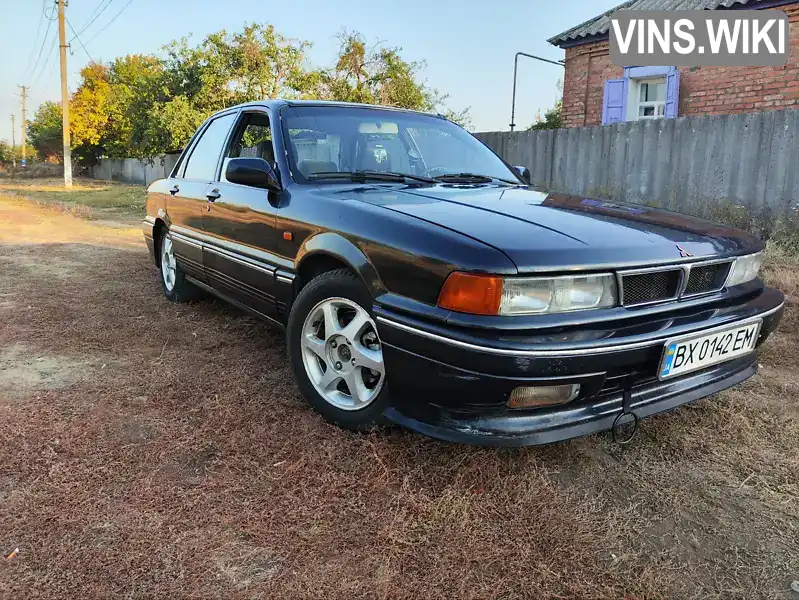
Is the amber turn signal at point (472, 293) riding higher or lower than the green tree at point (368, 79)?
lower

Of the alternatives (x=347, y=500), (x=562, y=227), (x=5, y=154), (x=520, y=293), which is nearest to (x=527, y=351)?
(x=520, y=293)

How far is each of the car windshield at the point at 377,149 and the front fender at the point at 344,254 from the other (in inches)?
18.3

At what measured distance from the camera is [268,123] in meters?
3.49

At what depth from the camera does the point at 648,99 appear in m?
12.0

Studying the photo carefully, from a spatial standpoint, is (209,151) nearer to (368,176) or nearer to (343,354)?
(368,176)

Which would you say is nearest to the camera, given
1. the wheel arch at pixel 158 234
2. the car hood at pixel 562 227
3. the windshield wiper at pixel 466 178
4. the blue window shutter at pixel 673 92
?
the car hood at pixel 562 227

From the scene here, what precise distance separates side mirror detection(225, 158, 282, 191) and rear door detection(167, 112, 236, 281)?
1009 millimetres

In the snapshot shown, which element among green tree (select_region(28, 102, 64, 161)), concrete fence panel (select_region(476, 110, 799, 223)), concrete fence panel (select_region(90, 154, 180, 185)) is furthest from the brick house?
green tree (select_region(28, 102, 64, 161))

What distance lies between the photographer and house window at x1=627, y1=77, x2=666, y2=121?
1172cm


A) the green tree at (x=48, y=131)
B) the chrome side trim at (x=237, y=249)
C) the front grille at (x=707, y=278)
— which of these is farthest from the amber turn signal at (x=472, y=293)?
the green tree at (x=48, y=131)

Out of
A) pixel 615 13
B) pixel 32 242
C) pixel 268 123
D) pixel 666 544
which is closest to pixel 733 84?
pixel 615 13

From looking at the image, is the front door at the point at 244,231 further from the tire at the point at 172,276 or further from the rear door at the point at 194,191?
the tire at the point at 172,276

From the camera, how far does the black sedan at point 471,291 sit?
6.66 feet

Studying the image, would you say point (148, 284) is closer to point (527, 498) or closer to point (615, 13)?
point (527, 498)
